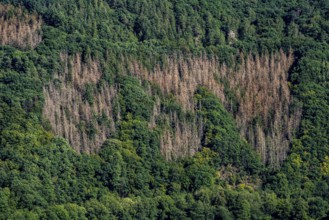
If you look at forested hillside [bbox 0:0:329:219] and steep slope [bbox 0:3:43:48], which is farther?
steep slope [bbox 0:3:43:48]

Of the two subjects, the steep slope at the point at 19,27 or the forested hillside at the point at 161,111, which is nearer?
the forested hillside at the point at 161,111

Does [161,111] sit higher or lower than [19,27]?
lower

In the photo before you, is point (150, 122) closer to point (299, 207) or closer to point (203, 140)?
point (203, 140)

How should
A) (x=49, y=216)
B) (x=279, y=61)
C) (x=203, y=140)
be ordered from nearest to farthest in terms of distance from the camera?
(x=49, y=216) → (x=203, y=140) → (x=279, y=61)

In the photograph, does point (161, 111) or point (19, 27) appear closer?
Answer: point (161, 111)

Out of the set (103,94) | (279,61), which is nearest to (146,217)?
(103,94)

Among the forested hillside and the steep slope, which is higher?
the steep slope

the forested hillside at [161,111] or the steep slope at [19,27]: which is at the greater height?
the steep slope at [19,27]

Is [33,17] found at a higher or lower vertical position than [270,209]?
higher
